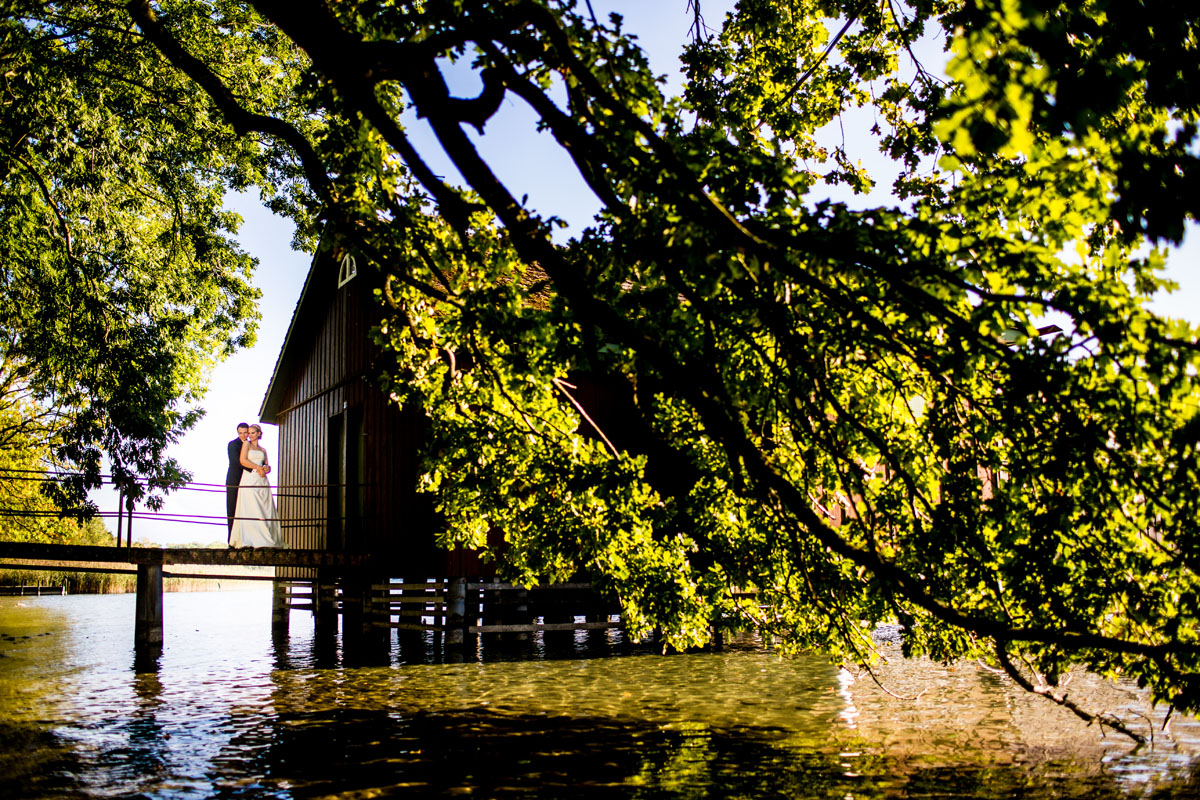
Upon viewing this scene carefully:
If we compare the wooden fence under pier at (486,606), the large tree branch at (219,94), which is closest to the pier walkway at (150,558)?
the wooden fence under pier at (486,606)

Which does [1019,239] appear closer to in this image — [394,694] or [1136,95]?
[1136,95]

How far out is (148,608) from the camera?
A: 15.0 meters

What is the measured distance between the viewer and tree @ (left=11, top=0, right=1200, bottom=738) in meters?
4.11

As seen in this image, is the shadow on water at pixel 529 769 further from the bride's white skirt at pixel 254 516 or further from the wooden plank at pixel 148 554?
the bride's white skirt at pixel 254 516

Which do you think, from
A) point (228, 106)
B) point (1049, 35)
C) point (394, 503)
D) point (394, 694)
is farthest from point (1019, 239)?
point (394, 503)

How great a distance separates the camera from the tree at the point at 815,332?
4.11m

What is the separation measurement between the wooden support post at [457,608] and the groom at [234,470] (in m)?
4.12

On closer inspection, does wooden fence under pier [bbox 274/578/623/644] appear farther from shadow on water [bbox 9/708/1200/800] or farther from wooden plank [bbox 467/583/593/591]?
shadow on water [bbox 9/708/1200/800]

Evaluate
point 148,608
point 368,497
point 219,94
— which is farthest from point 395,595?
point 219,94

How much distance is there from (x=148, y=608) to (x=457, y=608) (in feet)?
17.0

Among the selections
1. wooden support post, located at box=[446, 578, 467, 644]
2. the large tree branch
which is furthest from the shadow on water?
wooden support post, located at box=[446, 578, 467, 644]

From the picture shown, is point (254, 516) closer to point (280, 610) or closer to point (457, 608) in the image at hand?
point (457, 608)

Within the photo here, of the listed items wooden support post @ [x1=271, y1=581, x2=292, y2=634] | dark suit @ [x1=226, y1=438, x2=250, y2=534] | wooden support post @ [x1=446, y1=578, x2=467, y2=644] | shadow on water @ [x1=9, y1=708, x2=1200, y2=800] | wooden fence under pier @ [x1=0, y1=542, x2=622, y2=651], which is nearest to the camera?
shadow on water @ [x1=9, y1=708, x2=1200, y2=800]

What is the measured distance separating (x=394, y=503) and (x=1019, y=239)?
537 inches
